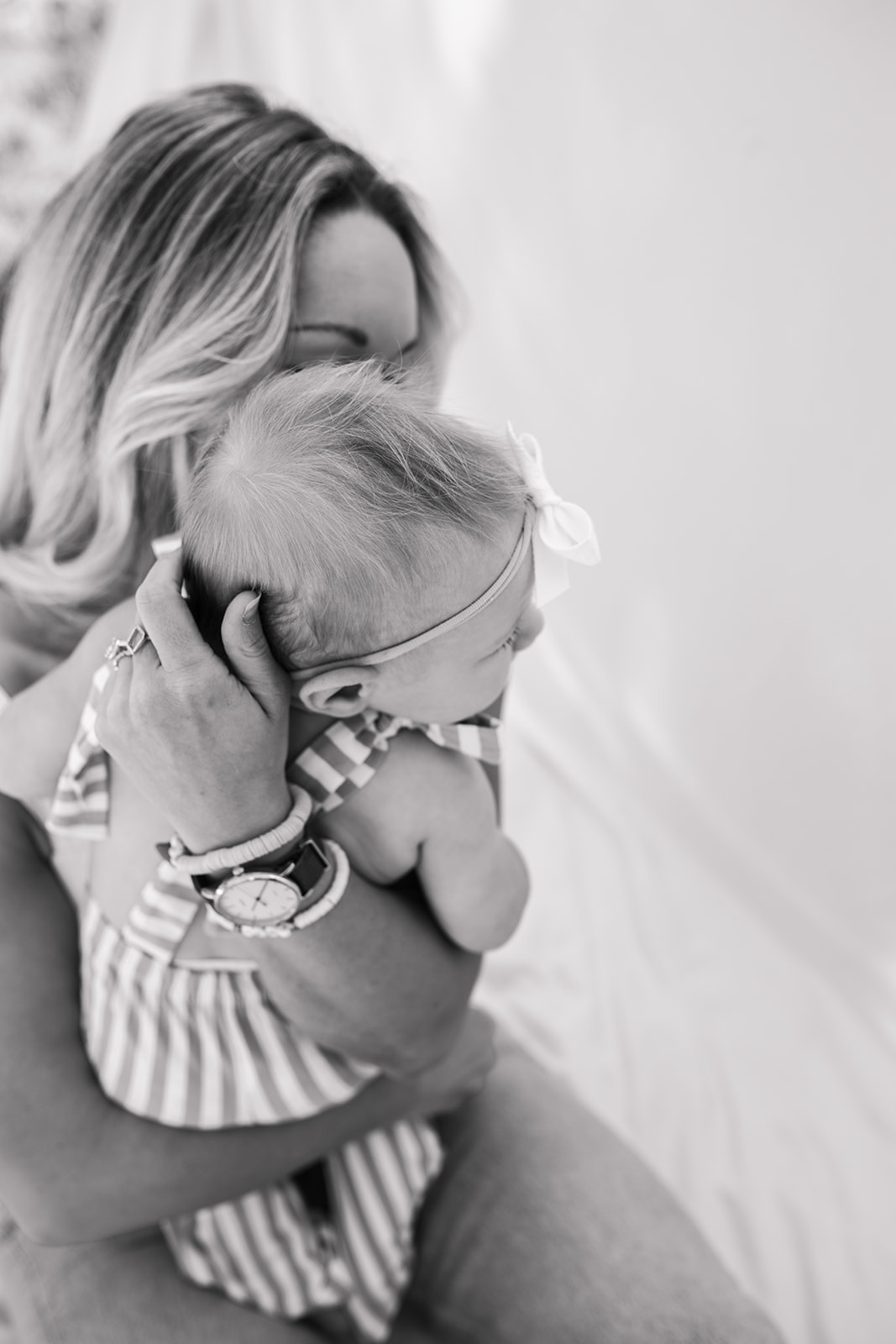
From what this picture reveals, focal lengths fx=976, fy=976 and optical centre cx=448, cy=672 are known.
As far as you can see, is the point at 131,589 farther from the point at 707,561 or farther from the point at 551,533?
the point at 707,561

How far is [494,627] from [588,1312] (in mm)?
738

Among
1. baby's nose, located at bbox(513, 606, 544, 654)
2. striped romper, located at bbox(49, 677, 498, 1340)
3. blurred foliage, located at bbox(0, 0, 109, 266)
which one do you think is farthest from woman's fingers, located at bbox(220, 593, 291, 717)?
blurred foliage, located at bbox(0, 0, 109, 266)

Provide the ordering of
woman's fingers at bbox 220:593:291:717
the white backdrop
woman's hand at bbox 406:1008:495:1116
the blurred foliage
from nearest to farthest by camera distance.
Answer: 1. woman's fingers at bbox 220:593:291:717
2. woman's hand at bbox 406:1008:495:1116
3. the white backdrop
4. the blurred foliage

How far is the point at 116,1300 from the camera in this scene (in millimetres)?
966

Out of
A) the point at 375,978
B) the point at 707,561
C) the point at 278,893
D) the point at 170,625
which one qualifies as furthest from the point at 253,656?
the point at 707,561

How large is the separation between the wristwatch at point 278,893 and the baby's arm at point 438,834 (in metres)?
0.06

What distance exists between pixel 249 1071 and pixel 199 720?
1.31 feet

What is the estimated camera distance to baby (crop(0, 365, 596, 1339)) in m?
0.73

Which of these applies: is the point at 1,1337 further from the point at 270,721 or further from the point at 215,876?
the point at 270,721

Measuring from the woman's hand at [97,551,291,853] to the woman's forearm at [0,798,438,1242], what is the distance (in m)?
0.31

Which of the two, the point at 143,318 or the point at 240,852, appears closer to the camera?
the point at 240,852

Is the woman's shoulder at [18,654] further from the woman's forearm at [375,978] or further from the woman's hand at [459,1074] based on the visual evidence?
the woman's hand at [459,1074]

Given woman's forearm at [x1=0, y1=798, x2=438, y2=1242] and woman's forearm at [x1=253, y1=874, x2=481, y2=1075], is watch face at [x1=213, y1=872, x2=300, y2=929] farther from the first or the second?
woman's forearm at [x1=0, y1=798, x2=438, y2=1242]

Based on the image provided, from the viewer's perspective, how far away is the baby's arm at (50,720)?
0.89 m
